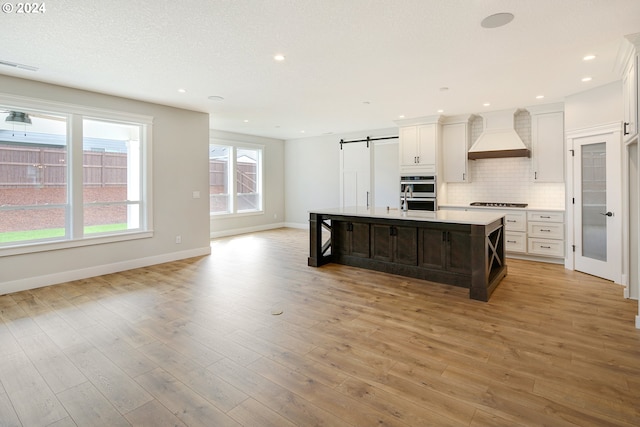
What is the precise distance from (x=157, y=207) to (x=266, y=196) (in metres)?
4.28

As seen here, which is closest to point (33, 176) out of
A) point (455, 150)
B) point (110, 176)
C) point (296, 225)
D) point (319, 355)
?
point (110, 176)

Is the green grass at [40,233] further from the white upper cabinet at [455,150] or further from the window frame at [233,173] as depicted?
the white upper cabinet at [455,150]

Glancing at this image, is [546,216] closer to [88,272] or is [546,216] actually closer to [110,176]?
[110,176]

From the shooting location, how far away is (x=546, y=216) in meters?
5.51

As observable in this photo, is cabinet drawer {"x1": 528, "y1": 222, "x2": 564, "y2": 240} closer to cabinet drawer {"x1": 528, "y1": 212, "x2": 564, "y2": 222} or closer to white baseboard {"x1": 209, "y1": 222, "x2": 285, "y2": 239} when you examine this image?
cabinet drawer {"x1": 528, "y1": 212, "x2": 564, "y2": 222}

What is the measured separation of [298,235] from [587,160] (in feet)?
19.9

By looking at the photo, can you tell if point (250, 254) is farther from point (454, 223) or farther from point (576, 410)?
point (576, 410)

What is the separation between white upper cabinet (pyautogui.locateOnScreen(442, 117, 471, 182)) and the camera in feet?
21.3

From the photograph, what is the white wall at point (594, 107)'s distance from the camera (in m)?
4.40

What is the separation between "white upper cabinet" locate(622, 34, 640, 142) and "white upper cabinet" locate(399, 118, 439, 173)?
3092 millimetres

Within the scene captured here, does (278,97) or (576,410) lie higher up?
(278,97)

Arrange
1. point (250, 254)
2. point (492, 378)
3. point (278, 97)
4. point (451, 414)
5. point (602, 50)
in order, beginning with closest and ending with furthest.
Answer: point (451, 414), point (492, 378), point (602, 50), point (278, 97), point (250, 254)

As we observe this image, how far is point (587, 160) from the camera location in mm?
4836

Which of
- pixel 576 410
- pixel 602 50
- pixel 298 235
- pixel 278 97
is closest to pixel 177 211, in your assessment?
pixel 278 97
